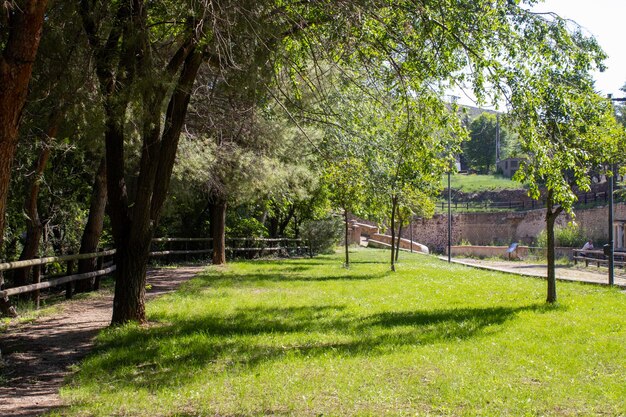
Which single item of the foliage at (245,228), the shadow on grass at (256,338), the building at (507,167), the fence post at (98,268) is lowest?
the shadow on grass at (256,338)

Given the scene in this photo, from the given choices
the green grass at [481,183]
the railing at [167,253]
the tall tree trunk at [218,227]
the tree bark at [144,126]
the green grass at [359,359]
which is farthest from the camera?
the green grass at [481,183]

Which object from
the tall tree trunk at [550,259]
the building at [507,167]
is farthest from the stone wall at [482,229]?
the tall tree trunk at [550,259]

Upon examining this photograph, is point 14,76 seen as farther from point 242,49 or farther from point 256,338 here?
point 256,338

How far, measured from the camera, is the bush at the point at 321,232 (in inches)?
1502

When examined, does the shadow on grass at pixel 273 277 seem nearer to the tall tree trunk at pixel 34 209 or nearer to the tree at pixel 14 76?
the tall tree trunk at pixel 34 209

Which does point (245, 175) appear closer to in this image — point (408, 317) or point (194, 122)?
point (194, 122)

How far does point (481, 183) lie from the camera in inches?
3740

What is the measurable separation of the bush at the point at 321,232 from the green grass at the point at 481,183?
1921 inches

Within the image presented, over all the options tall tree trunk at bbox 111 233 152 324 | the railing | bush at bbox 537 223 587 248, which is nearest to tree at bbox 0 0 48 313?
tall tree trunk at bbox 111 233 152 324

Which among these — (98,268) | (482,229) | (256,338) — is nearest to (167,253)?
(98,268)

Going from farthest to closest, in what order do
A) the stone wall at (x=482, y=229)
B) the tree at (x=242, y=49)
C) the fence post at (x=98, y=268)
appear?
1. the stone wall at (x=482, y=229)
2. the fence post at (x=98, y=268)
3. the tree at (x=242, y=49)

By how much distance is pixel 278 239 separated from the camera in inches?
1324

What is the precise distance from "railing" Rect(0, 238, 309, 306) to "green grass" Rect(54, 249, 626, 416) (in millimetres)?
1928

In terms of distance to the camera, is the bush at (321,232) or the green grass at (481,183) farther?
the green grass at (481,183)
